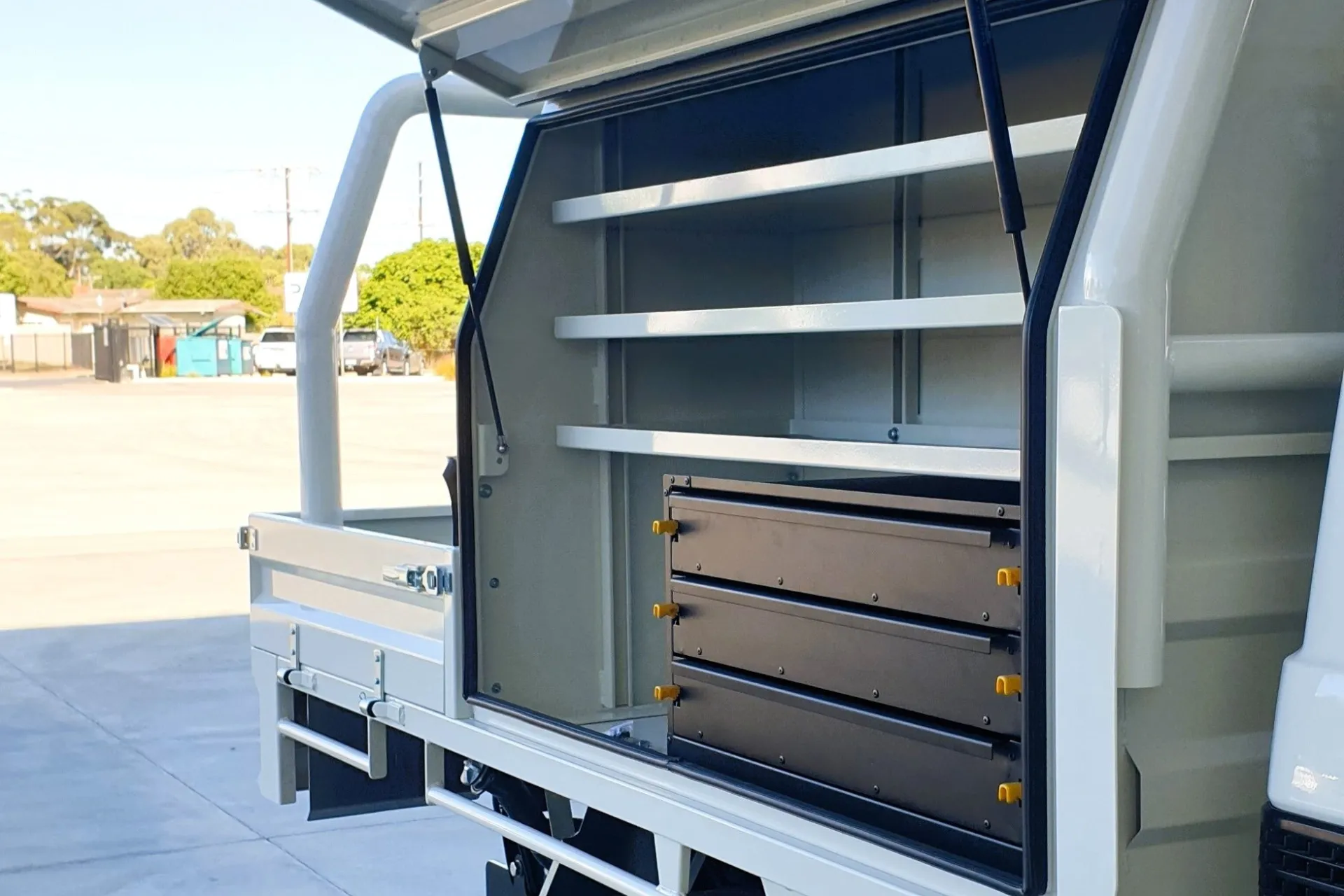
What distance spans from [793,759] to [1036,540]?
92 cm

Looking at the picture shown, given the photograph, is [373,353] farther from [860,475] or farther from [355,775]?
[860,475]

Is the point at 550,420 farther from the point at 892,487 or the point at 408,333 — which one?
the point at 408,333

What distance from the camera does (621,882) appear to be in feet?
9.71

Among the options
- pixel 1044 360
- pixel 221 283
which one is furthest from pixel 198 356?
pixel 1044 360

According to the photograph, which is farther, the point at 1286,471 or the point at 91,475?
the point at 91,475

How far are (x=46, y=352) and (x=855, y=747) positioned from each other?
6254 centimetres

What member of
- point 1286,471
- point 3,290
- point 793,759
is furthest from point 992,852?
point 3,290

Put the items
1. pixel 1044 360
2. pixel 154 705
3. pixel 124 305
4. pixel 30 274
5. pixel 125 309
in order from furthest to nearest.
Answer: pixel 30 274 → pixel 124 305 → pixel 125 309 → pixel 154 705 → pixel 1044 360

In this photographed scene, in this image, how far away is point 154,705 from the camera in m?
8.12

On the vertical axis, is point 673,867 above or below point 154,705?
above

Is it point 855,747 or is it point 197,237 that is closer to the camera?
point 855,747

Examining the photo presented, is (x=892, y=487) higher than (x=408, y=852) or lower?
higher

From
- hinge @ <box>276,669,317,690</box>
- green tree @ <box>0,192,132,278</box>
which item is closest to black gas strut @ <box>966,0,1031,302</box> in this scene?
hinge @ <box>276,669,317,690</box>

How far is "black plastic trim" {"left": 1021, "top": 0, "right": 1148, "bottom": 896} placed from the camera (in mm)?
1996
